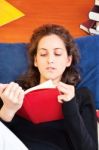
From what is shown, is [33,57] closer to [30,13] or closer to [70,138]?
[70,138]

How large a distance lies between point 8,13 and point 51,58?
2.02 ft

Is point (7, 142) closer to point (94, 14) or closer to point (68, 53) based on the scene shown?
point (68, 53)

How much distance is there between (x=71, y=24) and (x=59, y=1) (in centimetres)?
21

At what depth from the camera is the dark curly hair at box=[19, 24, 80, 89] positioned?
1284mm

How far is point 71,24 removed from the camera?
167 centimetres

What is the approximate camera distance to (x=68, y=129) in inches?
42.5

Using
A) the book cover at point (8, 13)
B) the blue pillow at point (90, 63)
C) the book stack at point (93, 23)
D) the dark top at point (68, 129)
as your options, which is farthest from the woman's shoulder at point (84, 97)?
the book cover at point (8, 13)

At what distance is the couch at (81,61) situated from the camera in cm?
138

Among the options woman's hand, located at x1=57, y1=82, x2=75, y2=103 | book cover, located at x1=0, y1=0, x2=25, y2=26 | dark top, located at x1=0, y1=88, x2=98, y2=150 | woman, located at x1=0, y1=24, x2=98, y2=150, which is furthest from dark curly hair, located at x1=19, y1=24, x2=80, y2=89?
book cover, located at x1=0, y1=0, x2=25, y2=26

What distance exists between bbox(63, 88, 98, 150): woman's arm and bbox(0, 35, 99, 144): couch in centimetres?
22

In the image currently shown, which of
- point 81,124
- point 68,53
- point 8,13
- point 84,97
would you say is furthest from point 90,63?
point 8,13

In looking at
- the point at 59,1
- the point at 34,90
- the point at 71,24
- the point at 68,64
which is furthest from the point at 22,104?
the point at 59,1

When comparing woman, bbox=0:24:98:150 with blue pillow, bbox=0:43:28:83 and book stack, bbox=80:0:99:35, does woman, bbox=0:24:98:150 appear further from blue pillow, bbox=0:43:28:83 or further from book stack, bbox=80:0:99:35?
book stack, bbox=80:0:99:35

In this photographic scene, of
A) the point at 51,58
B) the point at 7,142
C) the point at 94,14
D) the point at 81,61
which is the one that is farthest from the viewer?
the point at 94,14
